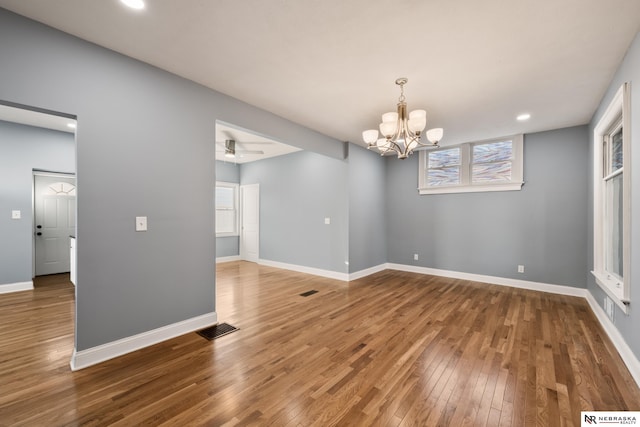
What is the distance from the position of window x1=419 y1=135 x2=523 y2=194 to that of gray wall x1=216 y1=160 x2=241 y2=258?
16.2ft

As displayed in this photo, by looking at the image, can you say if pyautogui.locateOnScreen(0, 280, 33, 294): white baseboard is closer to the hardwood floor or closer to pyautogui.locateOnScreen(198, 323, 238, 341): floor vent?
the hardwood floor

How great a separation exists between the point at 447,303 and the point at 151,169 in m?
4.11

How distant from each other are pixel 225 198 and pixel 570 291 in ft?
24.9

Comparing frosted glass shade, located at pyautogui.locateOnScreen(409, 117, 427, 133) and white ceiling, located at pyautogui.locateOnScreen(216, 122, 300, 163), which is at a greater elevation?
white ceiling, located at pyautogui.locateOnScreen(216, 122, 300, 163)

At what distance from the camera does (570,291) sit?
4.21 meters

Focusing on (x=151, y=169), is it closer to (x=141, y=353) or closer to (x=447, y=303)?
(x=141, y=353)

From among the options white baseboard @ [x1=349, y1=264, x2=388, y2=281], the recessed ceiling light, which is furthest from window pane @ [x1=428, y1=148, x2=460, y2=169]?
the recessed ceiling light

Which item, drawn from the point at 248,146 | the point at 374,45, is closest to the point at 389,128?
the point at 374,45

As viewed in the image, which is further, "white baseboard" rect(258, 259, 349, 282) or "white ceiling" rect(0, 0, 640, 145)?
"white baseboard" rect(258, 259, 349, 282)

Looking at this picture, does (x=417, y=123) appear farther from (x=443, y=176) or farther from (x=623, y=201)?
(x=443, y=176)

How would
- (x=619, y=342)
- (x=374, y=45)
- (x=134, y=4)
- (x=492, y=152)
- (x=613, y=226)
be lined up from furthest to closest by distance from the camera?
(x=492, y=152) < (x=613, y=226) < (x=619, y=342) < (x=374, y=45) < (x=134, y=4)

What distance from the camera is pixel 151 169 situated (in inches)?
101

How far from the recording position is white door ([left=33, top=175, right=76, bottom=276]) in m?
5.23

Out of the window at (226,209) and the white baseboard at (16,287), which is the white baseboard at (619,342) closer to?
the window at (226,209)
